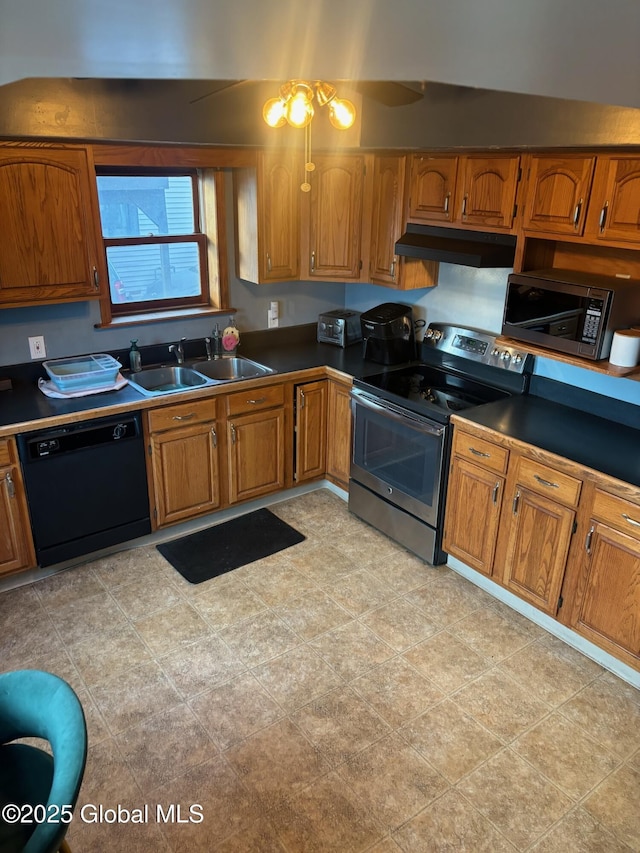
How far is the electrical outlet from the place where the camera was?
3.36 meters

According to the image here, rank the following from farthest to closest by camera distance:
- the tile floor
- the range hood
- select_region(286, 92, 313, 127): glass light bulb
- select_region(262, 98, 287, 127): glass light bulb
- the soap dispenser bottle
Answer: the soap dispenser bottle
the range hood
the tile floor
select_region(286, 92, 313, 127): glass light bulb
select_region(262, 98, 287, 127): glass light bulb

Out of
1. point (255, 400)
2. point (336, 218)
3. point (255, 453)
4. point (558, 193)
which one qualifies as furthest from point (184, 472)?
point (558, 193)

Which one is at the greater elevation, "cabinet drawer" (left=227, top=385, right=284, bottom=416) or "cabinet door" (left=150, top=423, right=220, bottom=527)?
"cabinet drawer" (left=227, top=385, right=284, bottom=416)

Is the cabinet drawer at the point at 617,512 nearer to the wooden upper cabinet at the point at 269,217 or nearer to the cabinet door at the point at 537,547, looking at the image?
the cabinet door at the point at 537,547

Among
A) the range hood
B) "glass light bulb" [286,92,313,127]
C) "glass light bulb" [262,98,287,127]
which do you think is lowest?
the range hood

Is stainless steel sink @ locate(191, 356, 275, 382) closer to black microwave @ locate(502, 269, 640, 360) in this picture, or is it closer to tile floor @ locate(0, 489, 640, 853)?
tile floor @ locate(0, 489, 640, 853)

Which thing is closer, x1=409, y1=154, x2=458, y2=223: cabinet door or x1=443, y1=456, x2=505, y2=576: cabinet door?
x1=443, y1=456, x2=505, y2=576: cabinet door

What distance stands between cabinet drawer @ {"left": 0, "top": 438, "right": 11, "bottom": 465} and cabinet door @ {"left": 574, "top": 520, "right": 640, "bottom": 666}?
2.54 meters

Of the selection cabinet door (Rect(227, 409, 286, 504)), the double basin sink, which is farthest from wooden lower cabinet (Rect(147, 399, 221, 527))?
the double basin sink

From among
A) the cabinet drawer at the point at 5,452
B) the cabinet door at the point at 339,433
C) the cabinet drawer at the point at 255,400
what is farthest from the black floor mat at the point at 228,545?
the cabinet drawer at the point at 5,452

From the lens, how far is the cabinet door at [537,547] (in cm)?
277

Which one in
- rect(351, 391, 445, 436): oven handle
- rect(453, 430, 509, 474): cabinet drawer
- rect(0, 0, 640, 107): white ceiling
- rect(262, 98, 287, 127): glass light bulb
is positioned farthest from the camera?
rect(351, 391, 445, 436): oven handle

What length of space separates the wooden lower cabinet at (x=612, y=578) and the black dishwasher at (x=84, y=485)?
217 centimetres

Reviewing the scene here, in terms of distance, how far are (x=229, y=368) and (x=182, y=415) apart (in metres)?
0.64
